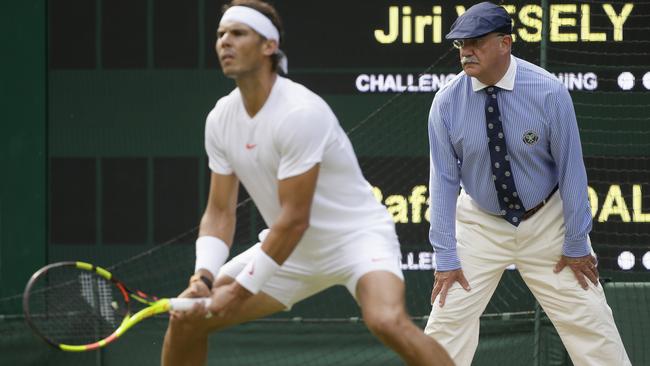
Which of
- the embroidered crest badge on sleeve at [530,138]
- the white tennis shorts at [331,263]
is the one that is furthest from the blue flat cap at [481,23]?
the white tennis shorts at [331,263]

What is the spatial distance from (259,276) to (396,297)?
20.2 inches

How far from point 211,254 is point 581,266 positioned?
5.48 ft

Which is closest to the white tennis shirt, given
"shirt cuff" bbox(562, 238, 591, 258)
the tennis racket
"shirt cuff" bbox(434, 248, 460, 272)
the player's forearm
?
the player's forearm

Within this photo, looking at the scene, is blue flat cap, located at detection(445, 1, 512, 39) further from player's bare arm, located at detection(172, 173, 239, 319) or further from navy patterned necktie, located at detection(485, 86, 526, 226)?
player's bare arm, located at detection(172, 173, 239, 319)

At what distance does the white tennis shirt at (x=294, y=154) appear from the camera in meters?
5.38

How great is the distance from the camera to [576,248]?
624cm

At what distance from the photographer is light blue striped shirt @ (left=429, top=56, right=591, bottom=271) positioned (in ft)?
20.2

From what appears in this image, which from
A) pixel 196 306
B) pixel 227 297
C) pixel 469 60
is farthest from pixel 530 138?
pixel 196 306

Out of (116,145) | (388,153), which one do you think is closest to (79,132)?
(116,145)

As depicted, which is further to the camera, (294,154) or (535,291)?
(535,291)

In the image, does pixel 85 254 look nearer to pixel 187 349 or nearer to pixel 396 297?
pixel 187 349

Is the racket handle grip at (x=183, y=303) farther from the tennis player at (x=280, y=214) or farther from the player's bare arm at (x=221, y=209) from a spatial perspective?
the player's bare arm at (x=221, y=209)

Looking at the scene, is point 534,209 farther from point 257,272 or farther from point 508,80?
point 257,272

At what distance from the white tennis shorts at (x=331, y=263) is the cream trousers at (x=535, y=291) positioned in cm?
83
